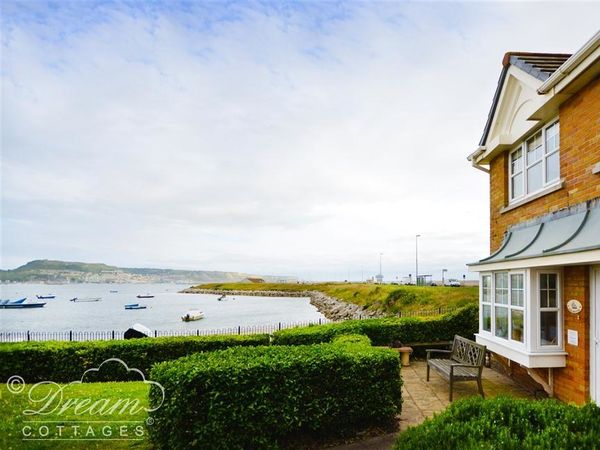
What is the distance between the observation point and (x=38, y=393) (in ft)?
25.8

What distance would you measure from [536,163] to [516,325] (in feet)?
12.7

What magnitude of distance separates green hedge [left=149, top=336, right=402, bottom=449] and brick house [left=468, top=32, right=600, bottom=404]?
3.20m

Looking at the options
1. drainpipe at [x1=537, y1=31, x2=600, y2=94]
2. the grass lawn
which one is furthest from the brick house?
the grass lawn

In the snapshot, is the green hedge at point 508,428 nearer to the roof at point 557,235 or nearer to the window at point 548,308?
the roof at point 557,235

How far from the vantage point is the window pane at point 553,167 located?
7.59 meters

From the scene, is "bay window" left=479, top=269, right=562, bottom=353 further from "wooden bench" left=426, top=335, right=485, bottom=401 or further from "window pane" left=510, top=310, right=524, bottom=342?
"wooden bench" left=426, top=335, right=485, bottom=401

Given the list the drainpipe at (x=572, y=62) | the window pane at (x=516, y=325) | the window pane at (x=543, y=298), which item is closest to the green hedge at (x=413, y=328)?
the window pane at (x=516, y=325)

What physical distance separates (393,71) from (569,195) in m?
8.13

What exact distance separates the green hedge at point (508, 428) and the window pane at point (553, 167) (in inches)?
223

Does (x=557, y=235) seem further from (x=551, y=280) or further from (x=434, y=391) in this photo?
(x=434, y=391)

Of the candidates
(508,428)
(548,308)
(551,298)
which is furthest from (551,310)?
(508,428)

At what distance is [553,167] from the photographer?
307 inches

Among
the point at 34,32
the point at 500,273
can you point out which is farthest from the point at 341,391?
the point at 34,32

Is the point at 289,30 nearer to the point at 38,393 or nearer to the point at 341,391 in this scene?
the point at 341,391
